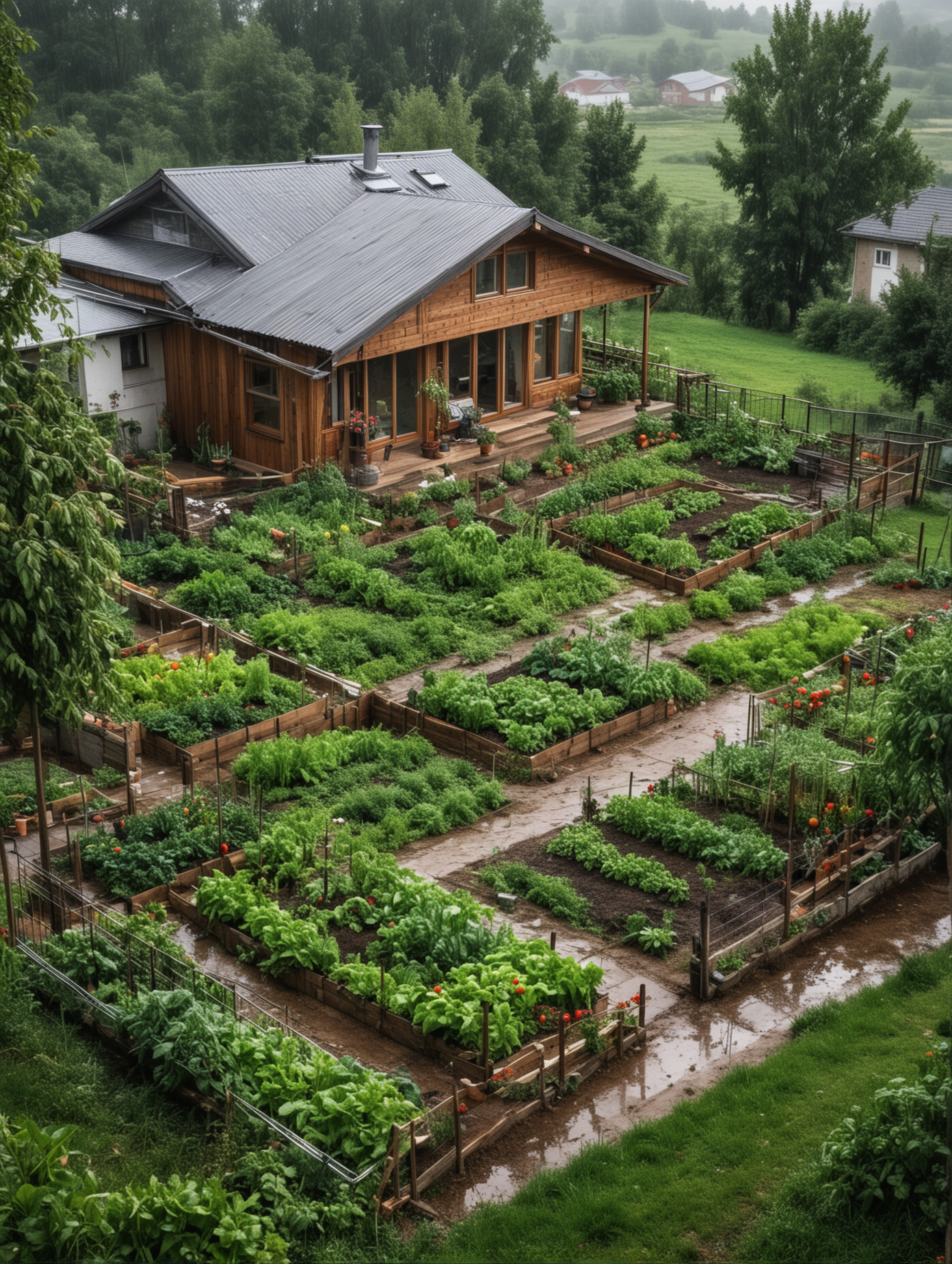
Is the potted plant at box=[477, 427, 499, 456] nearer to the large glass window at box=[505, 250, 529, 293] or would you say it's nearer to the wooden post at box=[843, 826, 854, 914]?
the large glass window at box=[505, 250, 529, 293]

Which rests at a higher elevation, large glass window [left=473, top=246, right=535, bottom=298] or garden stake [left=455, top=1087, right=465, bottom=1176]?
large glass window [left=473, top=246, right=535, bottom=298]

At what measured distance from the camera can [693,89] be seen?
4990 inches

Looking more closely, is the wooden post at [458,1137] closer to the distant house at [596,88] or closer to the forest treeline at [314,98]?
the forest treeline at [314,98]

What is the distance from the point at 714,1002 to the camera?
39.1 ft

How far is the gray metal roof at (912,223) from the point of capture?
4300 cm

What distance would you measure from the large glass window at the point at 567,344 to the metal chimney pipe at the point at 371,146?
5989 millimetres

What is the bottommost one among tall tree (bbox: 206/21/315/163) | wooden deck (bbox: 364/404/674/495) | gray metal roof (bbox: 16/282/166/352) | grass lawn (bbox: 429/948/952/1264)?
grass lawn (bbox: 429/948/952/1264)

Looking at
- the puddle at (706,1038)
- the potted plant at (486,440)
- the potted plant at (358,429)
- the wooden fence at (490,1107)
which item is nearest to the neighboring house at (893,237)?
the potted plant at (486,440)

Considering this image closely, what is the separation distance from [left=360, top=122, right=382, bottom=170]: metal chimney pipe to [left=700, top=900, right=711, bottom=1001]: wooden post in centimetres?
2306

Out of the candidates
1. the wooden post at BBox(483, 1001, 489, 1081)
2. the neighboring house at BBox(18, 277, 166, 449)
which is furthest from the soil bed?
the neighboring house at BBox(18, 277, 166, 449)

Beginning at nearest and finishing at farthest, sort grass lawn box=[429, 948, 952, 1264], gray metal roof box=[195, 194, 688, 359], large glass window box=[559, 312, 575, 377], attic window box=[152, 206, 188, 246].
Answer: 1. grass lawn box=[429, 948, 952, 1264]
2. gray metal roof box=[195, 194, 688, 359]
3. attic window box=[152, 206, 188, 246]
4. large glass window box=[559, 312, 575, 377]

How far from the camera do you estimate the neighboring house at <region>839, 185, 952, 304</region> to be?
4306cm

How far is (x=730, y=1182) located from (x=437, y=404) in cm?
1893

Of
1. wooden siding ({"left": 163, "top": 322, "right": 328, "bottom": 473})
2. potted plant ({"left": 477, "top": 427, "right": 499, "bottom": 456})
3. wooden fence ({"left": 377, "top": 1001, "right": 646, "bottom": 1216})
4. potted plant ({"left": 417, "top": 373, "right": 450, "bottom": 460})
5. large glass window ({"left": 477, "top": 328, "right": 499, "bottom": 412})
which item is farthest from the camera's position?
large glass window ({"left": 477, "top": 328, "right": 499, "bottom": 412})
